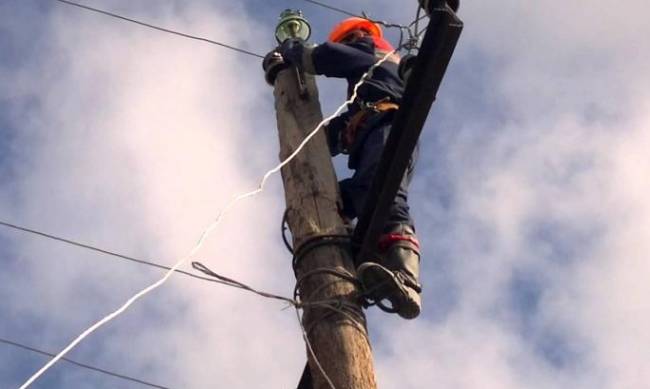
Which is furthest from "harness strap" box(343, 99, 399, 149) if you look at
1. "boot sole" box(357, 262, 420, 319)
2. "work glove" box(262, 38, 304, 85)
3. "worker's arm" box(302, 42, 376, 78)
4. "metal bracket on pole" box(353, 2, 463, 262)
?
"boot sole" box(357, 262, 420, 319)

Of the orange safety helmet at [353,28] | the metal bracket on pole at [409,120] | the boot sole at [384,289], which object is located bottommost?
the boot sole at [384,289]

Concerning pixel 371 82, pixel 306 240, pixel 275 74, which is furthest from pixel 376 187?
pixel 275 74

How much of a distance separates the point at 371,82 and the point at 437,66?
3.60 ft

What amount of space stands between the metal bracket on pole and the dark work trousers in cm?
9

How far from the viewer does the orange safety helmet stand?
584cm

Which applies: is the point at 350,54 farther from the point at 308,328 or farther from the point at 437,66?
the point at 308,328

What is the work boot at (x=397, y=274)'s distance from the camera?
408 centimetres

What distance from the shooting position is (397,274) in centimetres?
416

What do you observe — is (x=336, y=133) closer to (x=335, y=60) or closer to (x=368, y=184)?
(x=335, y=60)

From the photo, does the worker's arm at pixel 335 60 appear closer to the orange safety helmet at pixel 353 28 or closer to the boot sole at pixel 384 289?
the orange safety helmet at pixel 353 28

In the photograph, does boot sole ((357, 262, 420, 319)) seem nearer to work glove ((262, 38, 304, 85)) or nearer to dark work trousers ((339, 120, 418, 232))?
dark work trousers ((339, 120, 418, 232))

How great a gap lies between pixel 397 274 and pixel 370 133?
0.96m

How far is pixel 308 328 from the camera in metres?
3.96

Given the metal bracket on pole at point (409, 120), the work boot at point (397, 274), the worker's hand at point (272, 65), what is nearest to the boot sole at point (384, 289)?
the work boot at point (397, 274)
